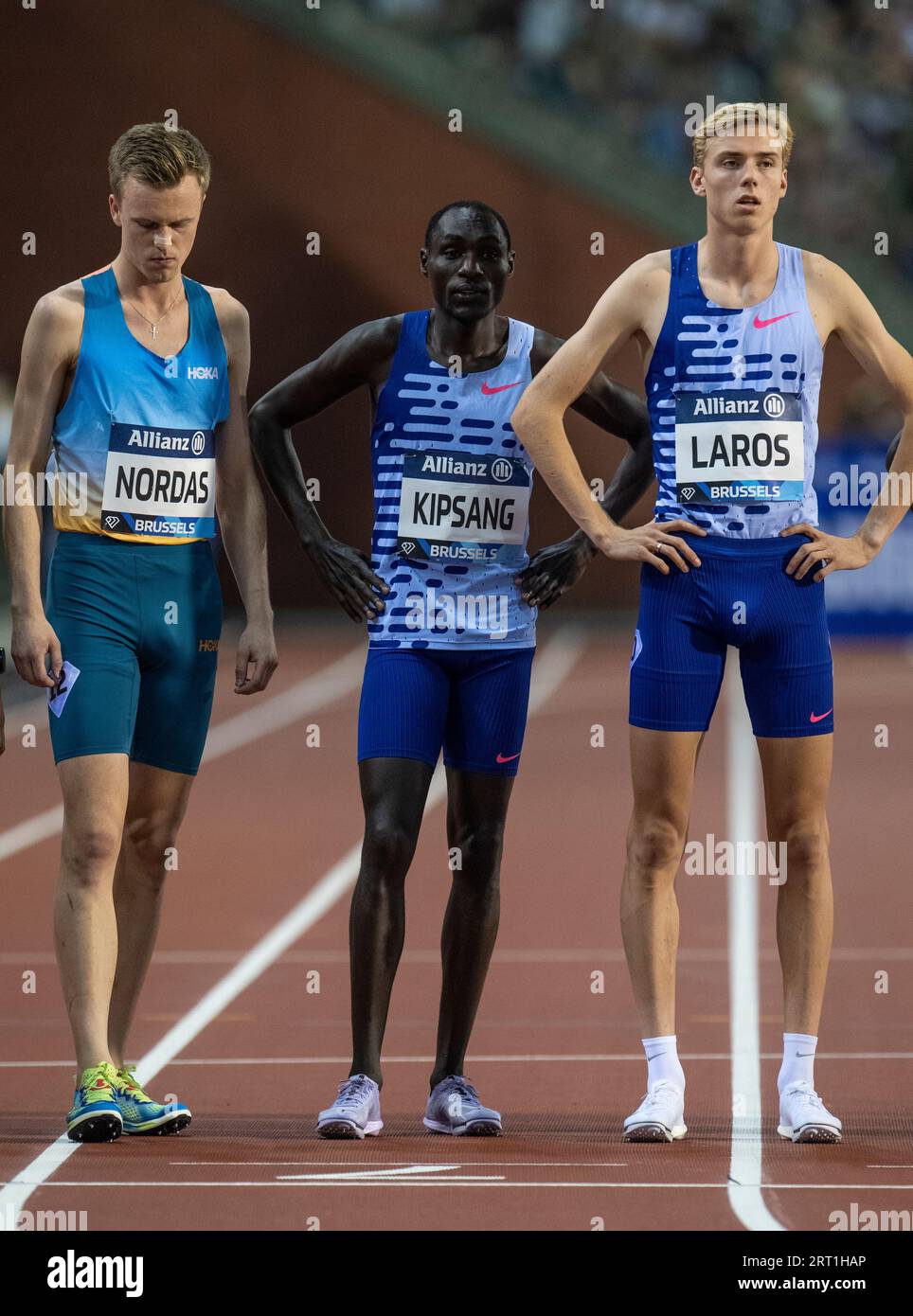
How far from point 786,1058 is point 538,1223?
44.5 inches

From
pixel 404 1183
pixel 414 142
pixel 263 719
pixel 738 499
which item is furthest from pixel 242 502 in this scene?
pixel 414 142

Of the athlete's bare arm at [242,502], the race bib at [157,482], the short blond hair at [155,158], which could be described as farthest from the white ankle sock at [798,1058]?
the short blond hair at [155,158]

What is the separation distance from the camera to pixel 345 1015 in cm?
692

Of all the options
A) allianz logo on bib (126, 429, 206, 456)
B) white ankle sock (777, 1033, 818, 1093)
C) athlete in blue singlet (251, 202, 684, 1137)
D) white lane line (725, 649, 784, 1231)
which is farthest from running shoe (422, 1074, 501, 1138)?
allianz logo on bib (126, 429, 206, 456)

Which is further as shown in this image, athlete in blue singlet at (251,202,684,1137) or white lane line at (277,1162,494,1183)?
athlete in blue singlet at (251,202,684,1137)

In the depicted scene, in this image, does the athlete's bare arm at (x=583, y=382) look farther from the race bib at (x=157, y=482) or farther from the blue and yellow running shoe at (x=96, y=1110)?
the blue and yellow running shoe at (x=96, y=1110)

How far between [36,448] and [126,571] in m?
0.35

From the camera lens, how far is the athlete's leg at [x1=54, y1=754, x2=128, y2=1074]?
197 inches

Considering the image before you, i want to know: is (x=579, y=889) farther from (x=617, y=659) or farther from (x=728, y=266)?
(x=617, y=659)

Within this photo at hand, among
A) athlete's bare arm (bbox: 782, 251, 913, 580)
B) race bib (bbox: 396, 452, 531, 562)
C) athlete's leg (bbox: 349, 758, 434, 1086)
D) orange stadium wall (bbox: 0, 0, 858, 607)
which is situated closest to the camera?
athlete's bare arm (bbox: 782, 251, 913, 580)

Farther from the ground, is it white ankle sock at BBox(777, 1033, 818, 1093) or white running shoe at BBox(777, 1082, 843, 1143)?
white ankle sock at BBox(777, 1033, 818, 1093)

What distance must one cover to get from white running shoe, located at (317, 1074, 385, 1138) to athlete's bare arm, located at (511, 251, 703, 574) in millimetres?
1381

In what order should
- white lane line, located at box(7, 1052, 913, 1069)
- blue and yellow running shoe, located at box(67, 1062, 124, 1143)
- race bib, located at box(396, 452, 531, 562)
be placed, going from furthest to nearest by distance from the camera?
white lane line, located at box(7, 1052, 913, 1069)
race bib, located at box(396, 452, 531, 562)
blue and yellow running shoe, located at box(67, 1062, 124, 1143)

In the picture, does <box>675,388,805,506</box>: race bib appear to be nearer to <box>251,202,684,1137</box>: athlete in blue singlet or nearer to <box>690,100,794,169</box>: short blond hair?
<box>251,202,684,1137</box>: athlete in blue singlet
